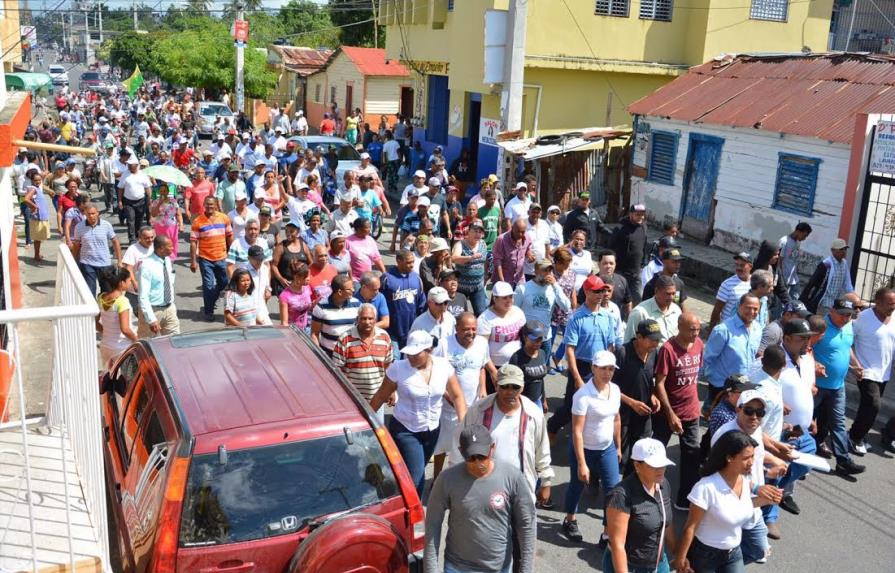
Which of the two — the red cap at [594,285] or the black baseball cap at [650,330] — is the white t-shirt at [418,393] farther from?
the red cap at [594,285]

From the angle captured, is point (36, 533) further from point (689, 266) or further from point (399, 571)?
point (689, 266)

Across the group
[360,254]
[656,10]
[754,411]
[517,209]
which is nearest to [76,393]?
[754,411]

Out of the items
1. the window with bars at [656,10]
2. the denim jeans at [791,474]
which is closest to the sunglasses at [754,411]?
the denim jeans at [791,474]

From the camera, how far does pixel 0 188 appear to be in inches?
339

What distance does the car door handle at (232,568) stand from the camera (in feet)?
13.4

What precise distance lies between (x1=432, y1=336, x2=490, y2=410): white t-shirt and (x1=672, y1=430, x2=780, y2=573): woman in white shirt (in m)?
2.22

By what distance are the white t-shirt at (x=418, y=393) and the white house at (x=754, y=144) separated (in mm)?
8610

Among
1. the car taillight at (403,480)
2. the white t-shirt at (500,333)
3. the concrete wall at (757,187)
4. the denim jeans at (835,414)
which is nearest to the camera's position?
the car taillight at (403,480)

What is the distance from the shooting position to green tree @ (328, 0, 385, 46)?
4793cm

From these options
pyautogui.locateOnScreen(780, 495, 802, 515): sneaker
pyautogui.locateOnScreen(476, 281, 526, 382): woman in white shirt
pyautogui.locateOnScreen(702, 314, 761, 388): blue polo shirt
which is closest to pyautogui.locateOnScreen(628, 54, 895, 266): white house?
pyautogui.locateOnScreen(702, 314, 761, 388): blue polo shirt

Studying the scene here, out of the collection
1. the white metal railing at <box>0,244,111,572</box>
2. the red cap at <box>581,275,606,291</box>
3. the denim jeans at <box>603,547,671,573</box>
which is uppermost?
the white metal railing at <box>0,244,111,572</box>

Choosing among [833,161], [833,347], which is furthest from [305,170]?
[833,347]

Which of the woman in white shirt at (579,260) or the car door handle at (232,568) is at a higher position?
the woman in white shirt at (579,260)

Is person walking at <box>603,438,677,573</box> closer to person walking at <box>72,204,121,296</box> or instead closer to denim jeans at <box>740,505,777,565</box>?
denim jeans at <box>740,505,777,565</box>
